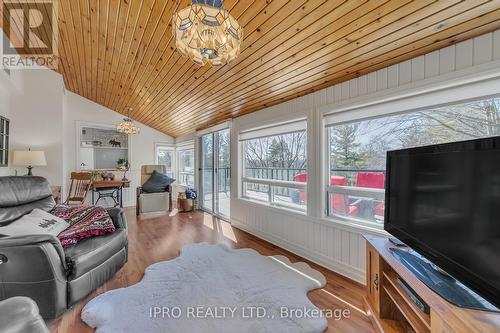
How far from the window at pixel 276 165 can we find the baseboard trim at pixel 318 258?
0.49 metres

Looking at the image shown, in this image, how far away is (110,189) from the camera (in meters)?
5.50

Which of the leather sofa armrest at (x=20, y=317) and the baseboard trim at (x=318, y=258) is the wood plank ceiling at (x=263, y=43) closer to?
the baseboard trim at (x=318, y=258)

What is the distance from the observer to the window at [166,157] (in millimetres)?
6484

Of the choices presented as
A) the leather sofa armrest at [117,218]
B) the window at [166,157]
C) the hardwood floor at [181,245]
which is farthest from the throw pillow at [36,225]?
the window at [166,157]

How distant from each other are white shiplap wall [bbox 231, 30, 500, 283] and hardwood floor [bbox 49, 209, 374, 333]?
0.18 meters

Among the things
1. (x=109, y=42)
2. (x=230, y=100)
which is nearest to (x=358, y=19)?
(x=230, y=100)

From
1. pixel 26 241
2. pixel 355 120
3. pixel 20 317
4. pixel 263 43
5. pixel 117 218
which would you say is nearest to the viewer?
pixel 20 317

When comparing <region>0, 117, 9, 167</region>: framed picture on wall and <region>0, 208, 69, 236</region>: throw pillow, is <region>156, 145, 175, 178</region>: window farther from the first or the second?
<region>0, 208, 69, 236</region>: throw pillow

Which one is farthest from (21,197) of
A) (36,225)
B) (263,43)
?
(263,43)

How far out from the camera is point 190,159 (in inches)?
242

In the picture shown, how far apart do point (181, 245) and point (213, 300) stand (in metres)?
1.45

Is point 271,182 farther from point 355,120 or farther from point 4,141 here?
point 4,141

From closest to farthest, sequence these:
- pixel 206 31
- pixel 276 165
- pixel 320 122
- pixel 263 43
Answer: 1. pixel 206 31
2. pixel 263 43
3. pixel 320 122
4. pixel 276 165

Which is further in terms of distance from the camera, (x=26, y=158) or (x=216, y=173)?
(x=216, y=173)
